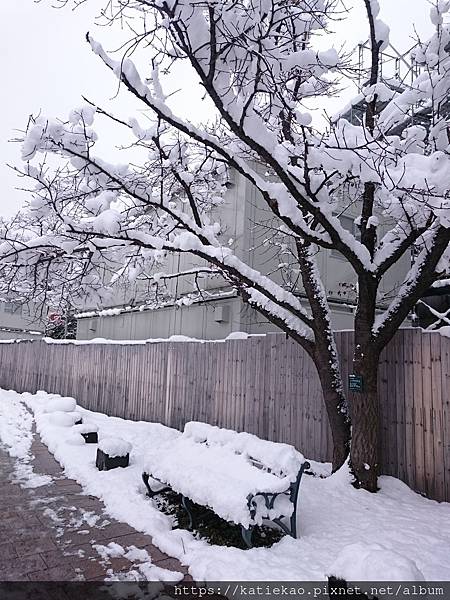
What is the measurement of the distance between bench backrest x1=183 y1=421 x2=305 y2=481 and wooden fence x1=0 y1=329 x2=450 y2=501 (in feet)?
5.33

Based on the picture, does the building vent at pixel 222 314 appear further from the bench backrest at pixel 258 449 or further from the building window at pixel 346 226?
the bench backrest at pixel 258 449

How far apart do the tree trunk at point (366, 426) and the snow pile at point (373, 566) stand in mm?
2549

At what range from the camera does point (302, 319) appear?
602cm

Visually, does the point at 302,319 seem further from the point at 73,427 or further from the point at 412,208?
the point at 73,427

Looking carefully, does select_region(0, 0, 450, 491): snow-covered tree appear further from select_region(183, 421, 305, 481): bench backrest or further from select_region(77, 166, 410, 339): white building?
select_region(77, 166, 410, 339): white building

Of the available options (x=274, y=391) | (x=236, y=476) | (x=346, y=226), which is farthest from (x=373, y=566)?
(x=346, y=226)

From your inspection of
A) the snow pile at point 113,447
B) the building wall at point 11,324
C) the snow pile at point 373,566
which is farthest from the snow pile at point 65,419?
the building wall at point 11,324

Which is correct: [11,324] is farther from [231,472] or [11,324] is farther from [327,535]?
[327,535]

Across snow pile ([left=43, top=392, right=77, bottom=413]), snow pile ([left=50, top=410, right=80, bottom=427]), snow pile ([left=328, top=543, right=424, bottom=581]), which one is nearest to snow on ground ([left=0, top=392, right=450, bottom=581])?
snow pile ([left=328, top=543, right=424, bottom=581])

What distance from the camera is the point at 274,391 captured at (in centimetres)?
721

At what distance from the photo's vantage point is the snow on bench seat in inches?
152

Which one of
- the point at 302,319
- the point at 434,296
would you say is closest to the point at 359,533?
the point at 302,319

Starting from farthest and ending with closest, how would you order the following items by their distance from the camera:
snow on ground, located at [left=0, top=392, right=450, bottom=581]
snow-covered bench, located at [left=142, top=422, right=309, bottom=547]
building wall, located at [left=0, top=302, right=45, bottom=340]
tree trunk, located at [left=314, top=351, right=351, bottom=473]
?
building wall, located at [left=0, top=302, right=45, bottom=340] < tree trunk, located at [left=314, top=351, right=351, bottom=473] < snow-covered bench, located at [left=142, top=422, right=309, bottom=547] < snow on ground, located at [left=0, top=392, right=450, bottom=581]

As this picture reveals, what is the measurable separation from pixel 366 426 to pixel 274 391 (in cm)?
212
